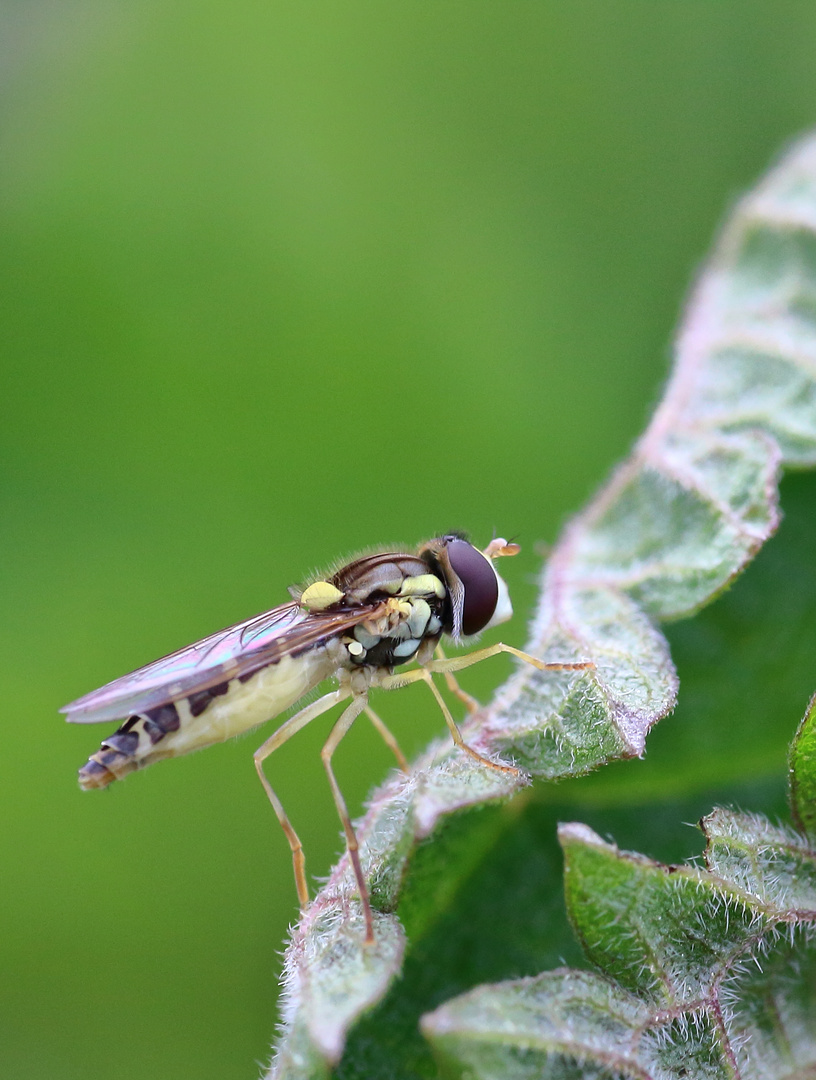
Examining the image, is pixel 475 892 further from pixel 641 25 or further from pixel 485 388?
pixel 641 25

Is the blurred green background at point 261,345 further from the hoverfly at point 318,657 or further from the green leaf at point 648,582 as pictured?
the green leaf at point 648,582

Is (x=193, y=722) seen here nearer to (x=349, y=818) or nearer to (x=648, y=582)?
(x=349, y=818)

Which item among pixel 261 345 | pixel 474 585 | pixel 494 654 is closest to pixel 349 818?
pixel 494 654

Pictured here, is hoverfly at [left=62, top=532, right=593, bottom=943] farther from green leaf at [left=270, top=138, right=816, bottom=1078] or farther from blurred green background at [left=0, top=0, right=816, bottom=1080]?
blurred green background at [left=0, top=0, right=816, bottom=1080]

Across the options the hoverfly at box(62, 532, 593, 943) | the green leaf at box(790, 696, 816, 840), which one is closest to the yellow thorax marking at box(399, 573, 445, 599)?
the hoverfly at box(62, 532, 593, 943)

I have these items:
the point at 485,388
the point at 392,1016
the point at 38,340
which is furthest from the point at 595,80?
the point at 392,1016

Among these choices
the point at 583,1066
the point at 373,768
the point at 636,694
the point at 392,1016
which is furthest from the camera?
the point at 373,768
